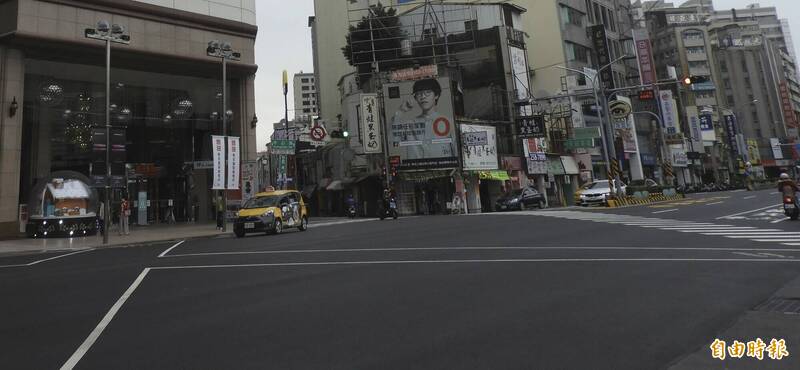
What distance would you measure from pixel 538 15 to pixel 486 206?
26.6 meters

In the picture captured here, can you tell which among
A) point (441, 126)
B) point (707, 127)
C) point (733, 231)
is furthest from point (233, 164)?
point (707, 127)

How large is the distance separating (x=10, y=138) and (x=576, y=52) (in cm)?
5142

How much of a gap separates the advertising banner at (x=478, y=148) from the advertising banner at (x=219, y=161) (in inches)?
761

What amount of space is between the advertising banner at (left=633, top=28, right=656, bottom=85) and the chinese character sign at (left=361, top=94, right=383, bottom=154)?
3988 centimetres

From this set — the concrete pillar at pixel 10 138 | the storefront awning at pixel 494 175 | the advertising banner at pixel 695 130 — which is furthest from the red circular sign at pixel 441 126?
the advertising banner at pixel 695 130

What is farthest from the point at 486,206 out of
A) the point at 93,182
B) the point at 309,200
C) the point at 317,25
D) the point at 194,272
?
the point at 317,25

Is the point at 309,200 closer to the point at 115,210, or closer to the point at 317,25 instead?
Result: the point at 115,210

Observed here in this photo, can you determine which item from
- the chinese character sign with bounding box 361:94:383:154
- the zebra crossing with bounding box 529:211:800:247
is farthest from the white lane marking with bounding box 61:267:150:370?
the chinese character sign with bounding box 361:94:383:154

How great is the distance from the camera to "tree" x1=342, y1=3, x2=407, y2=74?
1632 inches

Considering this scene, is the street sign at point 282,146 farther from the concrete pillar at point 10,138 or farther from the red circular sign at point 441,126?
the red circular sign at point 441,126

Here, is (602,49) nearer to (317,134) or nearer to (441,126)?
(441,126)

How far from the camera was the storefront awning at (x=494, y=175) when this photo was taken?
1382 inches

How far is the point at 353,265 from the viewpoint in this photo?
812 cm

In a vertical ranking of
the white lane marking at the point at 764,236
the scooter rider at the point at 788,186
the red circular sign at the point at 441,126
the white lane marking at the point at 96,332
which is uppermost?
the red circular sign at the point at 441,126
